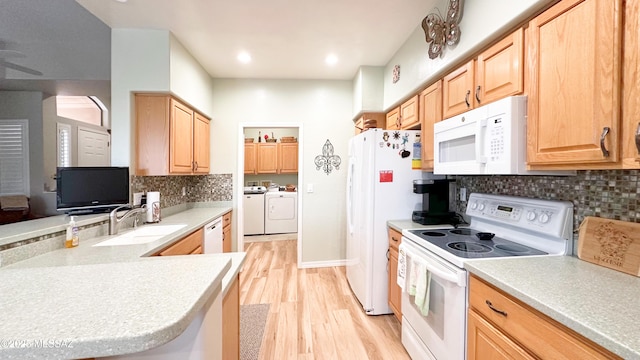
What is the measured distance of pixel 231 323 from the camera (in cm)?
128

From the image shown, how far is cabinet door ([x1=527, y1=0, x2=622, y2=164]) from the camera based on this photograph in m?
0.97

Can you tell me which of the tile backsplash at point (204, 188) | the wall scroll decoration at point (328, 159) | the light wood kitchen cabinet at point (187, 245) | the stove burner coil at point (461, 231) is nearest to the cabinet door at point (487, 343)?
the stove burner coil at point (461, 231)

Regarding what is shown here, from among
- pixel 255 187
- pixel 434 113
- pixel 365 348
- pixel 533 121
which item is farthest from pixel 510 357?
pixel 255 187

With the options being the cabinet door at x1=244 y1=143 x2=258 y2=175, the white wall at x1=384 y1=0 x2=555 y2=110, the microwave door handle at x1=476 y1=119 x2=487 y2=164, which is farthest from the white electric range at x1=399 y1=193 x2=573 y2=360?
the cabinet door at x1=244 y1=143 x2=258 y2=175

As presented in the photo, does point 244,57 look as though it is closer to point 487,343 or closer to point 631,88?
point 631,88

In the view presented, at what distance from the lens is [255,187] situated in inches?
225

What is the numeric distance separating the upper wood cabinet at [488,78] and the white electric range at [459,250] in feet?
2.19

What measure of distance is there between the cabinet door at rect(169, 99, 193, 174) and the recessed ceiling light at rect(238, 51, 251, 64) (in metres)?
0.81

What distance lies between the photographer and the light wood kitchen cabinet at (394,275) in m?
2.14

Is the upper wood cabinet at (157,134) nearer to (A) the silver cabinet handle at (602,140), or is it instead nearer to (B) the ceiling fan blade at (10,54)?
(B) the ceiling fan blade at (10,54)

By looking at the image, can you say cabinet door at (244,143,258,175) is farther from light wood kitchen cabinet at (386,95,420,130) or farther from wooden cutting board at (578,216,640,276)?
wooden cutting board at (578,216,640,276)

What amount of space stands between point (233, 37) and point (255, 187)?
142 inches

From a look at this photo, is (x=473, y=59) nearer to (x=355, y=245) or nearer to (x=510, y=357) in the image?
(x=510, y=357)

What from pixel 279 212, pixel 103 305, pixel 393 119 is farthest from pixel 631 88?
pixel 279 212
